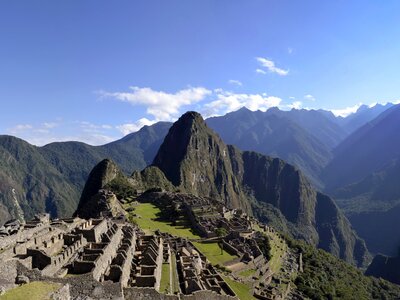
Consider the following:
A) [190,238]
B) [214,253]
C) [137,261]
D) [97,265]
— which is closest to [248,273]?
[214,253]

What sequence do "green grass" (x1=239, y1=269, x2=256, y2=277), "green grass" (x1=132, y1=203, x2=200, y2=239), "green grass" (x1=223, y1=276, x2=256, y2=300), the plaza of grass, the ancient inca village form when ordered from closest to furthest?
1. the ancient inca village
2. "green grass" (x1=223, y1=276, x2=256, y2=300)
3. the plaza of grass
4. "green grass" (x1=239, y1=269, x2=256, y2=277)
5. "green grass" (x1=132, y1=203, x2=200, y2=239)

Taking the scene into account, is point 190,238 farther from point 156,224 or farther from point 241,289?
point 241,289

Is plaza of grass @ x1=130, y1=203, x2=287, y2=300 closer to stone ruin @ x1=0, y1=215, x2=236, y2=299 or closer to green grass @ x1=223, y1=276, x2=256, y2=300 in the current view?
green grass @ x1=223, y1=276, x2=256, y2=300

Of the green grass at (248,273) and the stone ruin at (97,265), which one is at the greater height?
the stone ruin at (97,265)

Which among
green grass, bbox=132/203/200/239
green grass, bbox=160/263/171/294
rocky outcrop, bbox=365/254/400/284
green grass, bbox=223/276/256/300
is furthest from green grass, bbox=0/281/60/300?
rocky outcrop, bbox=365/254/400/284

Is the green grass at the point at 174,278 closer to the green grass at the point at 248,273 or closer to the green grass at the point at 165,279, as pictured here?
the green grass at the point at 165,279

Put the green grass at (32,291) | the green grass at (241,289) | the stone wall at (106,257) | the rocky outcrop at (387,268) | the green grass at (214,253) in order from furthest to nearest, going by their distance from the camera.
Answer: the rocky outcrop at (387,268) → the green grass at (214,253) → the green grass at (241,289) → the stone wall at (106,257) → the green grass at (32,291)

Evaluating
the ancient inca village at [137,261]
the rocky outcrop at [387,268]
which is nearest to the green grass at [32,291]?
the ancient inca village at [137,261]
